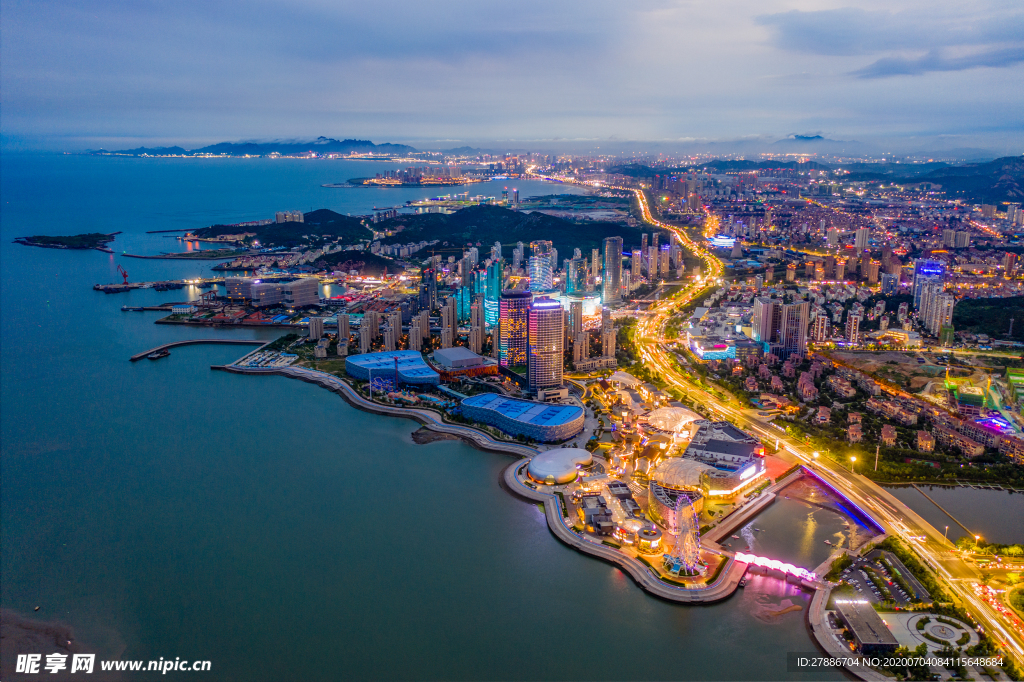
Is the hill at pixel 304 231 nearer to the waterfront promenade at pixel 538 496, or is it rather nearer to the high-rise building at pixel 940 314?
the waterfront promenade at pixel 538 496

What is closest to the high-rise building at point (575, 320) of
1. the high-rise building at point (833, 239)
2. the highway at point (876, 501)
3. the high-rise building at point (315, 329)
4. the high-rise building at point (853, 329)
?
the highway at point (876, 501)

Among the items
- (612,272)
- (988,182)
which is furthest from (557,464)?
(988,182)

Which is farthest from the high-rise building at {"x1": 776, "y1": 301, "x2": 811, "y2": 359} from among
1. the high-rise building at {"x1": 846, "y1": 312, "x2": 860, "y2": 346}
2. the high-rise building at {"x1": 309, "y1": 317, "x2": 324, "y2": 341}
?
the high-rise building at {"x1": 309, "y1": 317, "x2": 324, "y2": 341}

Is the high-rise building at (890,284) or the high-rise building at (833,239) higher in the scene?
the high-rise building at (833,239)

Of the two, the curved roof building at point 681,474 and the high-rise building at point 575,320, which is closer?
the curved roof building at point 681,474

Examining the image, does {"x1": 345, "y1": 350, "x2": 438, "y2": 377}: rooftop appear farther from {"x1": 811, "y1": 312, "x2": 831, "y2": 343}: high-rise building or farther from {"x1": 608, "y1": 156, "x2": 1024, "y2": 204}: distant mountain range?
{"x1": 608, "y1": 156, "x2": 1024, "y2": 204}: distant mountain range

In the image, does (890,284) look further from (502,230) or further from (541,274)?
(502,230)

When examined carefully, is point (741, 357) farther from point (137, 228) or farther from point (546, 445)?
point (137, 228)
